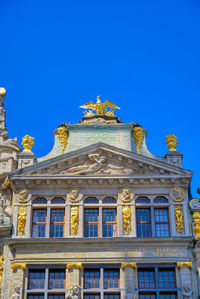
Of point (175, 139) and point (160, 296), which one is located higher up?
point (175, 139)

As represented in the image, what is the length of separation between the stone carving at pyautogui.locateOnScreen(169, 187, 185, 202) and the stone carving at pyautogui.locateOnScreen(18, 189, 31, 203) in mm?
8138

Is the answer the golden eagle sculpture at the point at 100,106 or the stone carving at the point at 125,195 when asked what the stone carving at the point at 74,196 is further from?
the golden eagle sculpture at the point at 100,106

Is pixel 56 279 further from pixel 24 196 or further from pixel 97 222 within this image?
pixel 24 196

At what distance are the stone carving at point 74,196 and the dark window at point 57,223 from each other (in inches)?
34.1

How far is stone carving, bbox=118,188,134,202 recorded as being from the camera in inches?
1385

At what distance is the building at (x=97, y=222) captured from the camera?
32969 mm

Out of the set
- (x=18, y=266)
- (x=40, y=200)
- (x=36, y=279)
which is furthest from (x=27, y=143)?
(x=36, y=279)

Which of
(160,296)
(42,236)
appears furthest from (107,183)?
(160,296)

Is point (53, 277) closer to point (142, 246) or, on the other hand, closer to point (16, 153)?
point (142, 246)

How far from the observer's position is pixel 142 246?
3369cm

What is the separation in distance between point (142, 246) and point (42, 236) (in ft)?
18.2

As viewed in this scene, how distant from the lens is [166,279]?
3319 cm

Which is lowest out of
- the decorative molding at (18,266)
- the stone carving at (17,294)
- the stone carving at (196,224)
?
the stone carving at (17,294)

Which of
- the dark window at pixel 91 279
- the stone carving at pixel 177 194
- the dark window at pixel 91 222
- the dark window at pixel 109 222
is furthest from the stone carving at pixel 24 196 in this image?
the stone carving at pixel 177 194
